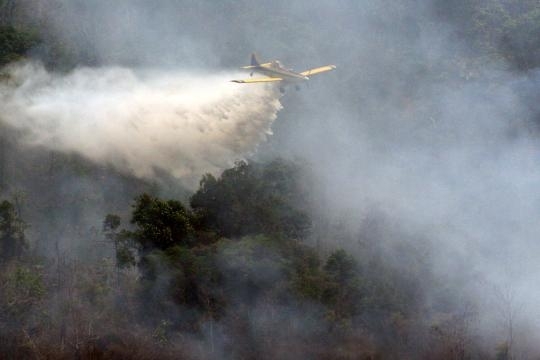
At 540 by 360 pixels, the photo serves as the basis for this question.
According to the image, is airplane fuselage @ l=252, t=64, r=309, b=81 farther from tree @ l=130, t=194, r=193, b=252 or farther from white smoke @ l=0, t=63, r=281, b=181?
tree @ l=130, t=194, r=193, b=252

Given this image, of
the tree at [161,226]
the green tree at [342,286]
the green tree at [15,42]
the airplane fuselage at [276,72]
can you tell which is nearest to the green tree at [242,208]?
the tree at [161,226]

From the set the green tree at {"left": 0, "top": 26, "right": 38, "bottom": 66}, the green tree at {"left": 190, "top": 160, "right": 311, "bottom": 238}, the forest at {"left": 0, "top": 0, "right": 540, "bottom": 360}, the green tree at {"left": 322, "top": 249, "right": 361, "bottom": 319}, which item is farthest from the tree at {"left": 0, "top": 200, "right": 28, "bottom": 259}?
the green tree at {"left": 322, "top": 249, "right": 361, "bottom": 319}

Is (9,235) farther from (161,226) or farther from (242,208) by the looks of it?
(242,208)

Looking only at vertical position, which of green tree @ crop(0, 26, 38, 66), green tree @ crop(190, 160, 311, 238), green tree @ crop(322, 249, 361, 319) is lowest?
green tree @ crop(322, 249, 361, 319)

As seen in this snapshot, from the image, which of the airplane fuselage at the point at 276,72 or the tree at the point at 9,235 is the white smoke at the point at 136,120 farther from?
the tree at the point at 9,235

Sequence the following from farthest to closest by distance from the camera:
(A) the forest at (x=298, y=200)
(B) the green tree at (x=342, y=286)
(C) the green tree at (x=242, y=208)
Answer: (C) the green tree at (x=242, y=208), (B) the green tree at (x=342, y=286), (A) the forest at (x=298, y=200)

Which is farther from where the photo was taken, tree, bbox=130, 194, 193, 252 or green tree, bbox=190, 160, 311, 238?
green tree, bbox=190, 160, 311, 238
